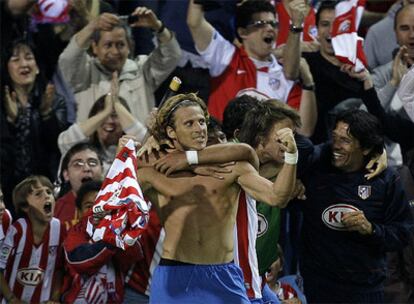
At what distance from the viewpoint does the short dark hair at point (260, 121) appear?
7.74 meters

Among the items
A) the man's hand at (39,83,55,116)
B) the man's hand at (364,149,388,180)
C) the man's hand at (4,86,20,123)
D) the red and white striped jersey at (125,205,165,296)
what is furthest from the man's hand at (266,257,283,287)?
the man's hand at (4,86,20,123)

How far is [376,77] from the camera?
941 cm

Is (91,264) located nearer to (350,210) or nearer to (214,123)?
(214,123)

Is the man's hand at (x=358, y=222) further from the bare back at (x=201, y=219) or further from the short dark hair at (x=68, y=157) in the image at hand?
the short dark hair at (x=68, y=157)

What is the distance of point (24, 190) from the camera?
8141mm

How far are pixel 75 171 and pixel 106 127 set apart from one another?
580 millimetres

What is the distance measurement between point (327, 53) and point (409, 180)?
4.86 ft

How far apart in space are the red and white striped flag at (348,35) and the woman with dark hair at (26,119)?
7.66 ft

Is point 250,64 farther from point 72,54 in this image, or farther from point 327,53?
point 72,54

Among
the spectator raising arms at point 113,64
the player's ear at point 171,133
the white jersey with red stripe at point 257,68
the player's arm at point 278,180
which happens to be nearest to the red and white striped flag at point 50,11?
the spectator raising arms at point 113,64

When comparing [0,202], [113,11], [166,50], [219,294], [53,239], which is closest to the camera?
[219,294]

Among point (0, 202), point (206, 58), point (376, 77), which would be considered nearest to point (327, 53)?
point (376, 77)

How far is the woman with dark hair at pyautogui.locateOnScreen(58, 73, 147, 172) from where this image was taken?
873 cm

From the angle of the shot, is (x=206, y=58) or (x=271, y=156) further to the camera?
(x=206, y=58)
